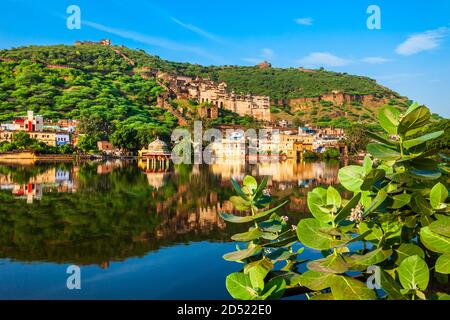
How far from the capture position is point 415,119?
1187mm

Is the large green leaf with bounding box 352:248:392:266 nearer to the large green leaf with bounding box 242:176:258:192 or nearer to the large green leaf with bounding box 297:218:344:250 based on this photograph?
the large green leaf with bounding box 297:218:344:250

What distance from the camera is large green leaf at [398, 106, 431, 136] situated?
3.84 ft

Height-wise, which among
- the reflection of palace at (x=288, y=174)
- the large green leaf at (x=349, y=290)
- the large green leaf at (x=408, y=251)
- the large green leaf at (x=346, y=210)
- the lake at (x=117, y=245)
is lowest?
the lake at (x=117, y=245)

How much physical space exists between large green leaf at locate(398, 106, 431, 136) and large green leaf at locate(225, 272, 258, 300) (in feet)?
2.17

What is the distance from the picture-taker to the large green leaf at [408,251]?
49.3 inches

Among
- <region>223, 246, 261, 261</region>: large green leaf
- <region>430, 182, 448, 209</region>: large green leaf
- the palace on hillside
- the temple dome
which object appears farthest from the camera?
the palace on hillside

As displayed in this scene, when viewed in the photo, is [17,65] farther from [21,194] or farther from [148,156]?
[21,194]

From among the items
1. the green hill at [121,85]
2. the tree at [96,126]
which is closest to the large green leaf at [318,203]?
the tree at [96,126]

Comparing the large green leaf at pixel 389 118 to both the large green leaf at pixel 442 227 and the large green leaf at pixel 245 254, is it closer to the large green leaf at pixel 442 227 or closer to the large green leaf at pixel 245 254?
the large green leaf at pixel 442 227

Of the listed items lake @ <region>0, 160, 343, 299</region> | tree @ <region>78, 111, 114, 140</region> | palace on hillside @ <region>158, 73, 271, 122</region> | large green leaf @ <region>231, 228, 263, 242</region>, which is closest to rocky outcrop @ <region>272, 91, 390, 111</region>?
palace on hillside @ <region>158, 73, 271, 122</region>

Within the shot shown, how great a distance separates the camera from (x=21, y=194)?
47.5 feet

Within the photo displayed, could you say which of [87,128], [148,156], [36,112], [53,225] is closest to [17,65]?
[36,112]

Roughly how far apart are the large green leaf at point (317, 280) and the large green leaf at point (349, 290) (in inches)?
0.9
